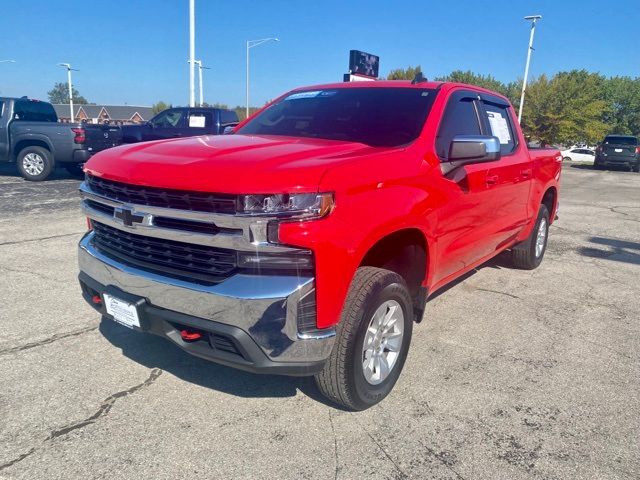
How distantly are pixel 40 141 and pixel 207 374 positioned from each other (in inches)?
418

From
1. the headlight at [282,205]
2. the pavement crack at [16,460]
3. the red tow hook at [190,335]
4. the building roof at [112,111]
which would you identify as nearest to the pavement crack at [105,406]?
the pavement crack at [16,460]

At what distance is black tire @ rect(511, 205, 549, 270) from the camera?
5726 millimetres

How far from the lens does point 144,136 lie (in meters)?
12.6

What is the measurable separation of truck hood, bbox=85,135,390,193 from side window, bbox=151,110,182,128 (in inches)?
415

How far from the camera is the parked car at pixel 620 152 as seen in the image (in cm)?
2452

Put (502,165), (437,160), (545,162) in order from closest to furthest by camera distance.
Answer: (437,160)
(502,165)
(545,162)

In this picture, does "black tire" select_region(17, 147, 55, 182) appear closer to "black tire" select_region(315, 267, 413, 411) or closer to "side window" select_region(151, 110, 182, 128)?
"side window" select_region(151, 110, 182, 128)

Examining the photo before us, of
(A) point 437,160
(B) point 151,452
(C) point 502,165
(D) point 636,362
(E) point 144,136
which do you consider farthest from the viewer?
(E) point 144,136

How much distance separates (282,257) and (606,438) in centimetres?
200

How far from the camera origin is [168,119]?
13.3m

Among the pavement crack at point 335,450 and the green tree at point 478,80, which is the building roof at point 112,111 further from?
the pavement crack at point 335,450

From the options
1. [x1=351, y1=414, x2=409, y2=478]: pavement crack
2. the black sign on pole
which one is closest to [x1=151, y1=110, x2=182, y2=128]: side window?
the black sign on pole

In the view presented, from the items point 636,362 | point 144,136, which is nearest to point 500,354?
point 636,362

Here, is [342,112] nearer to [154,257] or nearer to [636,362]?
[154,257]
